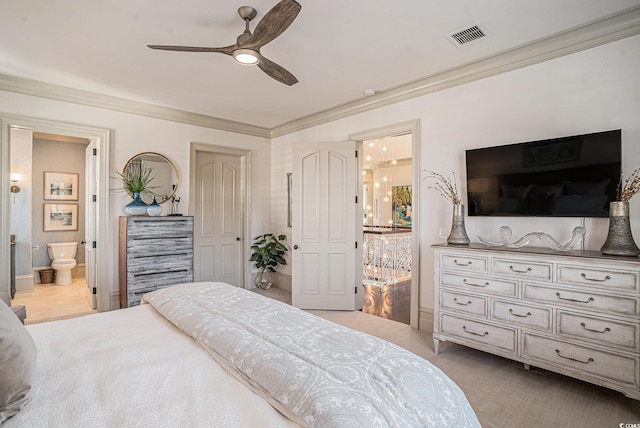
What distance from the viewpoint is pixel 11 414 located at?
94 centimetres

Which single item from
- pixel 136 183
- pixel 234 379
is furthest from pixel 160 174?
pixel 234 379

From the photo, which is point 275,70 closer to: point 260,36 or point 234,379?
point 260,36

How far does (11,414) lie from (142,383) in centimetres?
33

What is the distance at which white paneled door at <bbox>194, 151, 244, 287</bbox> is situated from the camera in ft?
16.0

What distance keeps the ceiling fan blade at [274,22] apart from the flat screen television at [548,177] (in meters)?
2.04

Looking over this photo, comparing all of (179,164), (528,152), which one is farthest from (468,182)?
(179,164)

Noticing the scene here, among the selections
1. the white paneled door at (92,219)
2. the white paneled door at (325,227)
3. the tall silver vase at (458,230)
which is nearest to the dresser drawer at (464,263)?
the tall silver vase at (458,230)

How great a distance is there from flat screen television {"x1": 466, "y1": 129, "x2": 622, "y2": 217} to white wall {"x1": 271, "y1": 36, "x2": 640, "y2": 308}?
0.14 meters

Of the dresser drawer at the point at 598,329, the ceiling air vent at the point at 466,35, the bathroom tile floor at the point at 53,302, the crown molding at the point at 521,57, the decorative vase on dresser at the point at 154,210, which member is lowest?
the bathroom tile floor at the point at 53,302

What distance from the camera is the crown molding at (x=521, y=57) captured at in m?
2.35

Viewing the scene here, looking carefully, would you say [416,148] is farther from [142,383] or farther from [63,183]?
[63,183]

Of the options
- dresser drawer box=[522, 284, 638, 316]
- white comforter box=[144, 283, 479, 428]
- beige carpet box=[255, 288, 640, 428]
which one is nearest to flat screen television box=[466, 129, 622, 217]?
dresser drawer box=[522, 284, 638, 316]

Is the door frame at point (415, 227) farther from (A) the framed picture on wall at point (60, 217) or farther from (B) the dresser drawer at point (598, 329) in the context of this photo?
(A) the framed picture on wall at point (60, 217)

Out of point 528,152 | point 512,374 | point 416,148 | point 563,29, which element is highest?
point 563,29
